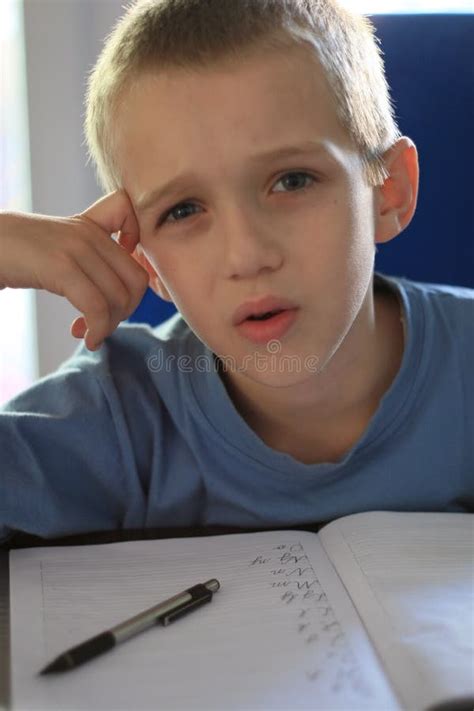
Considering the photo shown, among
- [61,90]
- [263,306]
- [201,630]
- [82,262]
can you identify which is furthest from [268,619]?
[61,90]

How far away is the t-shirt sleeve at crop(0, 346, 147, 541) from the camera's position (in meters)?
0.78

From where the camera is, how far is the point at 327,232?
0.77 meters

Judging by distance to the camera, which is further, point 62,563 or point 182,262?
point 182,262

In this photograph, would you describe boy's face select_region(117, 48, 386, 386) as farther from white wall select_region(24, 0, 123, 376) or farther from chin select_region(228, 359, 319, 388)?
white wall select_region(24, 0, 123, 376)

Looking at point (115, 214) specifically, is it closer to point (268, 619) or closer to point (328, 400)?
point (328, 400)

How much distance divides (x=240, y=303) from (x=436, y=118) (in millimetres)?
502

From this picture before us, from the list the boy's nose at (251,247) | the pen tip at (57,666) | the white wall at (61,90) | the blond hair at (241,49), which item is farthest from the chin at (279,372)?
the white wall at (61,90)

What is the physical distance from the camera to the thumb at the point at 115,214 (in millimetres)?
832

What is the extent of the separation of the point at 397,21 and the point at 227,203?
0.52 metres

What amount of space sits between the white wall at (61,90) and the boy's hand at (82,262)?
612 mm

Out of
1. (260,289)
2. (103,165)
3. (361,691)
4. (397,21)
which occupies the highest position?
(397,21)

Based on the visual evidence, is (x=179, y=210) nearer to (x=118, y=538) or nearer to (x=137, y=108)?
(x=137, y=108)

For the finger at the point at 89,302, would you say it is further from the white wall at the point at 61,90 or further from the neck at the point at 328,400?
the white wall at the point at 61,90

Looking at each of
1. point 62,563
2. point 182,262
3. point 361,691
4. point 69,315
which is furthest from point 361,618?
point 69,315
